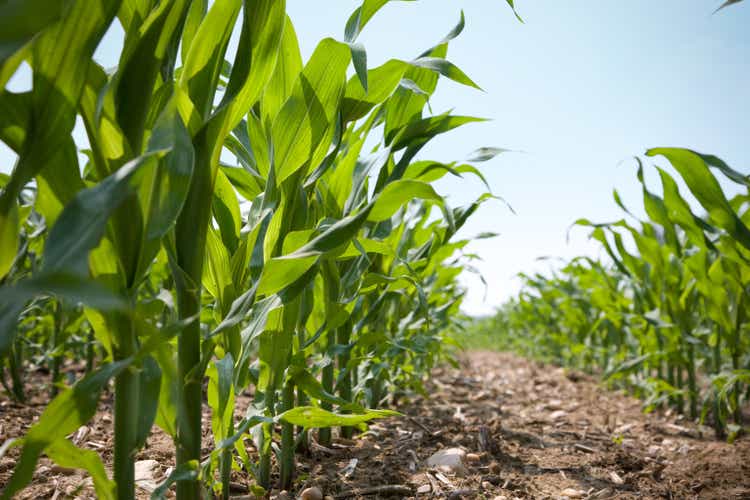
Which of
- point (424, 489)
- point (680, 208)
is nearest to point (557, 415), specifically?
point (680, 208)

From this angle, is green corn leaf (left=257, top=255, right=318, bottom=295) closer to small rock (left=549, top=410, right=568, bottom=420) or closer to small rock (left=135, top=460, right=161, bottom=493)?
small rock (left=135, top=460, right=161, bottom=493)

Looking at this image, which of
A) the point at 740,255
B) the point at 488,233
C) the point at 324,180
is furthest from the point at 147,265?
the point at 740,255

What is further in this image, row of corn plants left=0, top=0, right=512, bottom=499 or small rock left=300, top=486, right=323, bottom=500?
small rock left=300, top=486, right=323, bottom=500

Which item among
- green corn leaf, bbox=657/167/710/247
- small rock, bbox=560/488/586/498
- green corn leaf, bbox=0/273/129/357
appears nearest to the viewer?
green corn leaf, bbox=0/273/129/357

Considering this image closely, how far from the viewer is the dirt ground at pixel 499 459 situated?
1281 millimetres

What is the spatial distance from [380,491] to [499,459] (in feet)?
2.02

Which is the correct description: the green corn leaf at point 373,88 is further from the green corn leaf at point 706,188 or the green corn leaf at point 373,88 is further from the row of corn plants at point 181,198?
the green corn leaf at point 706,188

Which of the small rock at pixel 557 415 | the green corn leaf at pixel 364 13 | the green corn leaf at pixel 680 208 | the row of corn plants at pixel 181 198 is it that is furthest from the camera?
the small rock at pixel 557 415

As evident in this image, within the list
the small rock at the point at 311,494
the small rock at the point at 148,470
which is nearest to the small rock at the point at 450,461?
the small rock at the point at 311,494

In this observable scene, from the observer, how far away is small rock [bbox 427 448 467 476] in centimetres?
146

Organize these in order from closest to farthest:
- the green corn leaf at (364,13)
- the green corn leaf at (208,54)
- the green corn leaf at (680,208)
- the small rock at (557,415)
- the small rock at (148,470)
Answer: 1. the green corn leaf at (208,54)
2. the green corn leaf at (364,13)
3. the small rock at (148,470)
4. the green corn leaf at (680,208)
5. the small rock at (557,415)

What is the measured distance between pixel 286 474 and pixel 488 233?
1.20m

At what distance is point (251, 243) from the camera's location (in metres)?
0.93

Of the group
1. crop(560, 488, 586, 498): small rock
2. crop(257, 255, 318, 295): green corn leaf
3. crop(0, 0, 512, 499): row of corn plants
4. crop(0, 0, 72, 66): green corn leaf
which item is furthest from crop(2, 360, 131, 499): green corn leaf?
crop(560, 488, 586, 498): small rock
